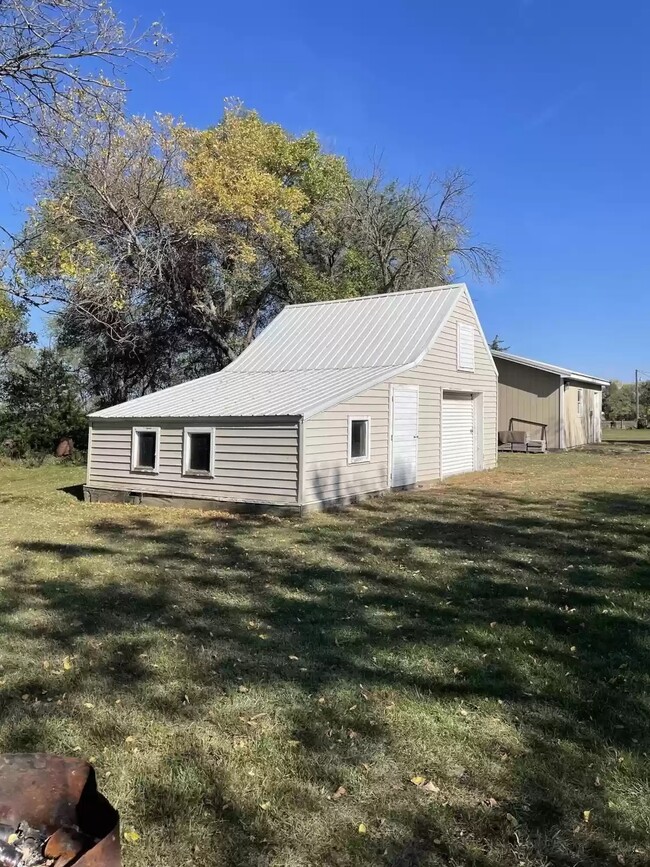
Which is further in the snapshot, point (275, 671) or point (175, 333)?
point (175, 333)

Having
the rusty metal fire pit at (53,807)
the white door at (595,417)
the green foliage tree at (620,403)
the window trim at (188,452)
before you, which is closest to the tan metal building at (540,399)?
the white door at (595,417)

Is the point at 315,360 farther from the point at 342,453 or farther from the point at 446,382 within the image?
the point at 342,453

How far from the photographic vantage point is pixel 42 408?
2348 centimetres

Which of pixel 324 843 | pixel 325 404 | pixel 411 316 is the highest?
pixel 411 316

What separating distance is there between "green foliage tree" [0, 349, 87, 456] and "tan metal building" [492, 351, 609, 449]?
1630 centimetres

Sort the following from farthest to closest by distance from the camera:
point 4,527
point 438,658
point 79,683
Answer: point 4,527, point 438,658, point 79,683

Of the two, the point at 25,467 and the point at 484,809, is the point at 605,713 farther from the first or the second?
the point at 25,467

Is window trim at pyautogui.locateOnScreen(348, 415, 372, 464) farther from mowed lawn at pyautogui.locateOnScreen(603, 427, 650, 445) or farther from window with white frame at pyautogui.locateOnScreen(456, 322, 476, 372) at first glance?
mowed lawn at pyautogui.locateOnScreen(603, 427, 650, 445)

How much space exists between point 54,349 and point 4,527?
652 inches

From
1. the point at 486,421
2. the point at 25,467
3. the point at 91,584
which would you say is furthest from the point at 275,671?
the point at 25,467

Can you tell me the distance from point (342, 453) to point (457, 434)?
603 cm

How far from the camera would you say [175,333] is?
24.9 meters

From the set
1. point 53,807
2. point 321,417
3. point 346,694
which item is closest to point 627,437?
point 321,417

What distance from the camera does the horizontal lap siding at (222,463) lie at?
440 inches
